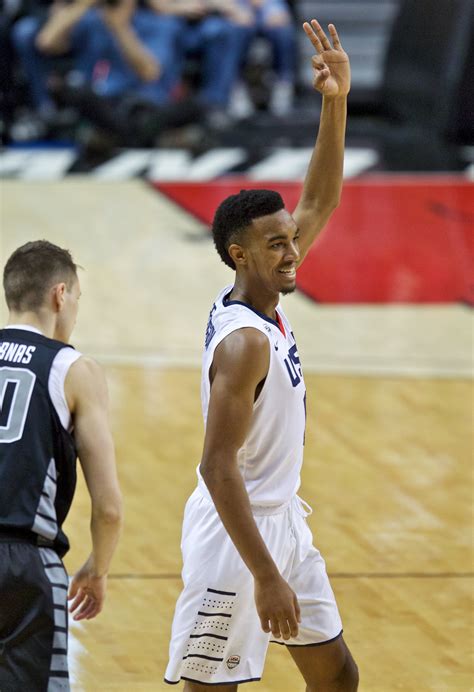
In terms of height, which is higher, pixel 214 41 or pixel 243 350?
pixel 243 350

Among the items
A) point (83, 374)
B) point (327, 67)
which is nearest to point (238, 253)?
point (83, 374)

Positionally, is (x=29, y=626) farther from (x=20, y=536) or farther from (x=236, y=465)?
(x=236, y=465)

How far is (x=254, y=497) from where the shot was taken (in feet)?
12.9

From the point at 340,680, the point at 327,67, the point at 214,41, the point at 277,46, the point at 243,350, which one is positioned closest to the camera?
the point at 243,350

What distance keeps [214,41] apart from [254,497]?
10963 millimetres

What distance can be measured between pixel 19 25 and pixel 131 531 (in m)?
8.86

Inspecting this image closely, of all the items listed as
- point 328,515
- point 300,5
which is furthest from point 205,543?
point 300,5

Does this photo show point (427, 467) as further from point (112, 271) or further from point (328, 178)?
point (112, 271)

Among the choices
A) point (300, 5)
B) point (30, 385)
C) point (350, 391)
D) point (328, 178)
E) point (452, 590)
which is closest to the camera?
point (30, 385)

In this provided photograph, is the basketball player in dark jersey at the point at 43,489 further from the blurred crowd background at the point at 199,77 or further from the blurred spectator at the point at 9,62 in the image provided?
the blurred spectator at the point at 9,62

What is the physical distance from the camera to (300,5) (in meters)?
16.0

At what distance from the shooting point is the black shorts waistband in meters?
3.62

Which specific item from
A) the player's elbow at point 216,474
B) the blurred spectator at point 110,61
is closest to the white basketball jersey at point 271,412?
the player's elbow at point 216,474

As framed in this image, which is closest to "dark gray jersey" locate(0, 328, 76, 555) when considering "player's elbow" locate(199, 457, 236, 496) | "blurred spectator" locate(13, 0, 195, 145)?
"player's elbow" locate(199, 457, 236, 496)
